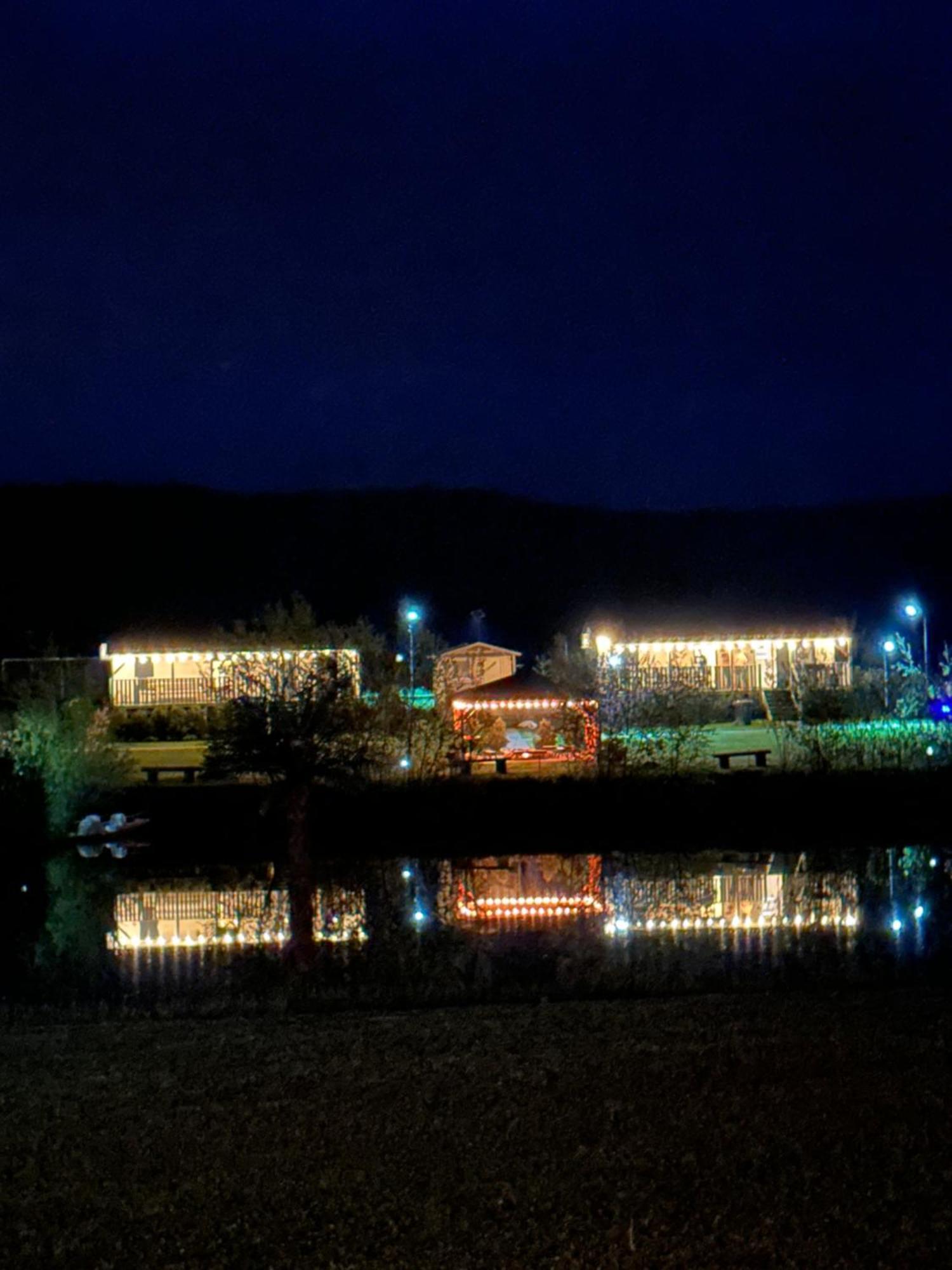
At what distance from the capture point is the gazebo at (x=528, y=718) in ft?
83.8

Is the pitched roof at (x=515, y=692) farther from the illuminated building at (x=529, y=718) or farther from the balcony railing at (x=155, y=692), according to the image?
the balcony railing at (x=155, y=692)

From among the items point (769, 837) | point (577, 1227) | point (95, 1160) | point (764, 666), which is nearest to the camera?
point (577, 1227)

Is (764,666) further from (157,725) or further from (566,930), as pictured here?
(566,930)

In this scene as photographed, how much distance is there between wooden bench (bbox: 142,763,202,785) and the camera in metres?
25.0

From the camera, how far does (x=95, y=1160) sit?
581 cm

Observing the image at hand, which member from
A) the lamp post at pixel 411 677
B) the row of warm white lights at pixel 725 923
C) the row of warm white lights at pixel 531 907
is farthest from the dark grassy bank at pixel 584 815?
the row of warm white lights at pixel 725 923

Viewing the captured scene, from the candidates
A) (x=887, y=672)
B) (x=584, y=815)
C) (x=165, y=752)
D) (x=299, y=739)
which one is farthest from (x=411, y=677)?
(x=887, y=672)

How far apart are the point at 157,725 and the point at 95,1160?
101 feet

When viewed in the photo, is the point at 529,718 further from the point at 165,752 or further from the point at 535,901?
the point at 535,901

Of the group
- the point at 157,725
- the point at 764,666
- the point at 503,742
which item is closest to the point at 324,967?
the point at 503,742

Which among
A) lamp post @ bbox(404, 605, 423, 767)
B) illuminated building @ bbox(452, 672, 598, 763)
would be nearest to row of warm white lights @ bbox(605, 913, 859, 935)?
lamp post @ bbox(404, 605, 423, 767)

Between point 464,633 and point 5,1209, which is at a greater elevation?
point 464,633

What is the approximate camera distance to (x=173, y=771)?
84.5 ft

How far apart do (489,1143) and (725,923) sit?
28.5 ft
